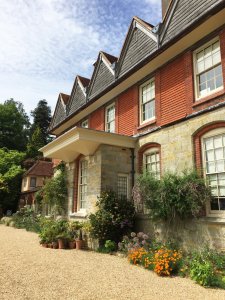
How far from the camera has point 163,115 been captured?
11117 millimetres

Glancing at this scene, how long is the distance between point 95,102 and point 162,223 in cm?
801

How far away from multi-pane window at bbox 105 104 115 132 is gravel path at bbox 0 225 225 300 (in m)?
7.28

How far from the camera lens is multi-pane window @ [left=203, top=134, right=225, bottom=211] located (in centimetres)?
859

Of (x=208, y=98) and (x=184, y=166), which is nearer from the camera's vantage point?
(x=208, y=98)

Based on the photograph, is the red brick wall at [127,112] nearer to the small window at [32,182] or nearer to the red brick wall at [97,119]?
the red brick wall at [97,119]

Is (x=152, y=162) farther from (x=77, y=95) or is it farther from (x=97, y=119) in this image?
(x=77, y=95)

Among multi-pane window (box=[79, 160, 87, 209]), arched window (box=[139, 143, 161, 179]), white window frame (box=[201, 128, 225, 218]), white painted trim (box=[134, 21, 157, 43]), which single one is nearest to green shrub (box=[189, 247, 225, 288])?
white window frame (box=[201, 128, 225, 218])

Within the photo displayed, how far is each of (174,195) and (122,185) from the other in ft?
11.9

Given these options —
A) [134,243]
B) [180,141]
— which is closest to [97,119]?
[180,141]

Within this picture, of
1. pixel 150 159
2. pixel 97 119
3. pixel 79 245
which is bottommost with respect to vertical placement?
pixel 79 245

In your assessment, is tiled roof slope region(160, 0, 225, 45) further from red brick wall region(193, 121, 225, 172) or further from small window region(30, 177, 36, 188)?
small window region(30, 177, 36, 188)

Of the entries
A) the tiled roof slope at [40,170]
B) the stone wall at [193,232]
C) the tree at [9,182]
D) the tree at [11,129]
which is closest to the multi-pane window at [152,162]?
the stone wall at [193,232]

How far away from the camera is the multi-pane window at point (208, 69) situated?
30.9 ft

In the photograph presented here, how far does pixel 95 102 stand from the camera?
1541 cm
